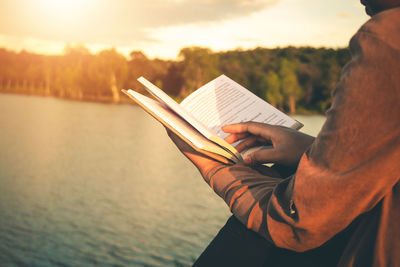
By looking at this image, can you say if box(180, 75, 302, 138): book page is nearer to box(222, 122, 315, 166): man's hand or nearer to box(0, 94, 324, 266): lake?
box(222, 122, 315, 166): man's hand

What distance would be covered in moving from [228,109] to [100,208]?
979 centimetres

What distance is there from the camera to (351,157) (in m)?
0.72

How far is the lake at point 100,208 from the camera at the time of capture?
7.77 metres

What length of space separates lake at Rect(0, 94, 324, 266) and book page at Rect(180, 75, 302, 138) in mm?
4518

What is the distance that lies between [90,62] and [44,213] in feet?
208

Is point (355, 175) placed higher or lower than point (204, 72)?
lower

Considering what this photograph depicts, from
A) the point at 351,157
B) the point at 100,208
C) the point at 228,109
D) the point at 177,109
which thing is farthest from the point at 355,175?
the point at 100,208

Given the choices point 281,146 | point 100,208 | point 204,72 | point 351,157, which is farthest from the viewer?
point 204,72

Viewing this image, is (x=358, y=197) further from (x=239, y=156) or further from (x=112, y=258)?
(x=112, y=258)

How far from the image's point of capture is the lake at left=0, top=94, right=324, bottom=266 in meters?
7.77

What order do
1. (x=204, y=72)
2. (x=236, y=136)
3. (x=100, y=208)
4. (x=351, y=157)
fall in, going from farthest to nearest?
(x=204, y=72)
(x=100, y=208)
(x=236, y=136)
(x=351, y=157)

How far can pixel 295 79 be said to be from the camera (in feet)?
187

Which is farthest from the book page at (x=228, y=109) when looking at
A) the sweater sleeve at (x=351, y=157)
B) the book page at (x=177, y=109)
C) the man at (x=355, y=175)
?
the sweater sleeve at (x=351, y=157)

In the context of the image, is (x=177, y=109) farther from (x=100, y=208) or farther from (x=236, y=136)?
(x=100, y=208)
